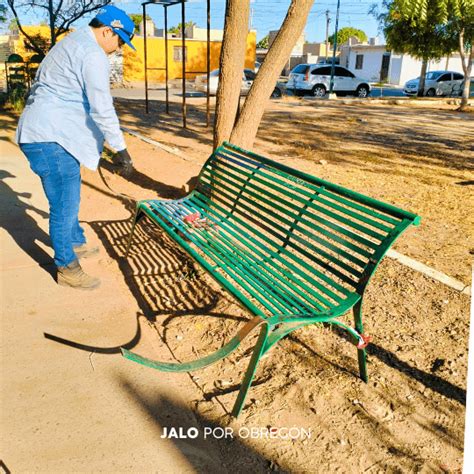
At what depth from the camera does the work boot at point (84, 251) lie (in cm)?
433

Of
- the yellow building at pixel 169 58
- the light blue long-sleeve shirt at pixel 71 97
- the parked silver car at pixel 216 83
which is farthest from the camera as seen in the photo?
the yellow building at pixel 169 58

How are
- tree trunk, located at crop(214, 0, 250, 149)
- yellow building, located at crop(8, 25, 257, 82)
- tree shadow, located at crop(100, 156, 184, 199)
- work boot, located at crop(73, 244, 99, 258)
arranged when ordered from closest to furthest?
work boot, located at crop(73, 244, 99, 258), tree trunk, located at crop(214, 0, 250, 149), tree shadow, located at crop(100, 156, 184, 199), yellow building, located at crop(8, 25, 257, 82)

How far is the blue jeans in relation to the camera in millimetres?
3449

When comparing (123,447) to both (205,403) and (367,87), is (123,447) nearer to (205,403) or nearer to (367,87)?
(205,403)

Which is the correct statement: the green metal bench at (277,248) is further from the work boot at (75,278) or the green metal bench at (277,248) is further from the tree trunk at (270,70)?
the tree trunk at (270,70)

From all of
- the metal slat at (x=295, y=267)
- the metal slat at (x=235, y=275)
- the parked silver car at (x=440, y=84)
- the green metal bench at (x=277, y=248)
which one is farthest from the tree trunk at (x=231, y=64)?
the parked silver car at (x=440, y=84)

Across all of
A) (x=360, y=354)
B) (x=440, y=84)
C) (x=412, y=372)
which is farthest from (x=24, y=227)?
(x=440, y=84)

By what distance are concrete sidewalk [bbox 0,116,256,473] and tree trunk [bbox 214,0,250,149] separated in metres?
2.03

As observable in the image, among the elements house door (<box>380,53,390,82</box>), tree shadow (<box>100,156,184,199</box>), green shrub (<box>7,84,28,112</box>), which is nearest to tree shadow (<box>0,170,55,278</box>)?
tree shadow (<box>100,156,184,199</box>)

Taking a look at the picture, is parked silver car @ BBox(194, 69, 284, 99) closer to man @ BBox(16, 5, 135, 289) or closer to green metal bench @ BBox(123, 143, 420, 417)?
green metal bench @ BBox(123, 143, 420, 417)

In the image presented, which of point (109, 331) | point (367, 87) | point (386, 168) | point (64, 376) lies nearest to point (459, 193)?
point (386, 168)

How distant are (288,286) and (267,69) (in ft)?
9.79

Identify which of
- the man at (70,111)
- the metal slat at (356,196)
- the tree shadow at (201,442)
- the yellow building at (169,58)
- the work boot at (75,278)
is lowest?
the tree shadow at (201,442)

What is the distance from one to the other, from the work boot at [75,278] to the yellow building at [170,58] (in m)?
32.2
